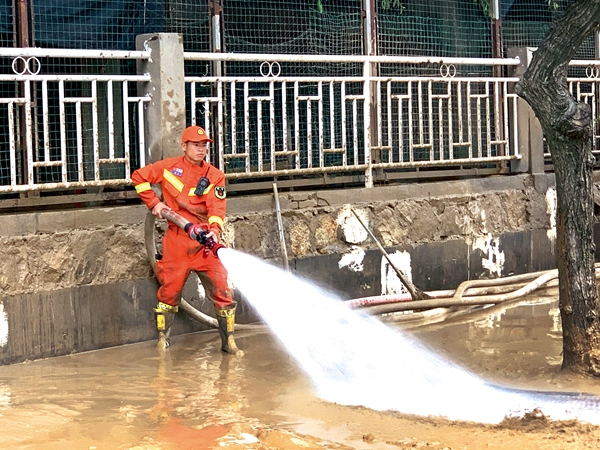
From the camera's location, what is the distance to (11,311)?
26.0 feet

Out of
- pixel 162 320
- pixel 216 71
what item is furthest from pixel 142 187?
pixel 216 71

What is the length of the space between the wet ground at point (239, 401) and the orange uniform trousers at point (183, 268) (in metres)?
0.48

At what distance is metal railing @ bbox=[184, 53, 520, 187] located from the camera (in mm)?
9492

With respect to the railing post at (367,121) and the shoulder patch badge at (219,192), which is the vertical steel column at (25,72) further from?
the railing post at (367,121)

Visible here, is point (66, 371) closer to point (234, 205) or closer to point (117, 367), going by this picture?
point (117, 367)

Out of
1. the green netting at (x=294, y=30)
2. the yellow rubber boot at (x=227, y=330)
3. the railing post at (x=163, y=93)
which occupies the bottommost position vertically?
Result: the yellow rubber boot at (x=227, y=330)

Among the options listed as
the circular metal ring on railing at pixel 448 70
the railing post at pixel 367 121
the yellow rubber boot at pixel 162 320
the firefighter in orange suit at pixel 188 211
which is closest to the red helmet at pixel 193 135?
the firefighter in orange suit at pixel 188 211

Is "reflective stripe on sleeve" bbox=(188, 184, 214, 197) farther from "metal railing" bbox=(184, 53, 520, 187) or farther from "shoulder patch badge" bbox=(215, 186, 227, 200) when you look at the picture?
"metal railing" bbox=(184, 53, 520, 187)

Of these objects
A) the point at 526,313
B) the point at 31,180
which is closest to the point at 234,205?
the point at 31,180

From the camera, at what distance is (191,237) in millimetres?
7980

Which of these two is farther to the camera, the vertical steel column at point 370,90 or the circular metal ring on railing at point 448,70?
the circular metal ring on railing at point 448,70

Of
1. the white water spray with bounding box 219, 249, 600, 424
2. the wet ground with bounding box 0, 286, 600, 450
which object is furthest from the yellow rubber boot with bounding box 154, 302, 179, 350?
the white water spray with bounding box 219, 249, 600, 424

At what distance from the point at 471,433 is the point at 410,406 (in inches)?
28.0

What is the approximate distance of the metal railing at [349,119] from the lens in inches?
374
